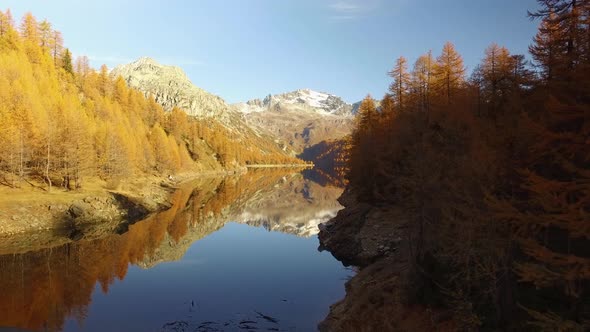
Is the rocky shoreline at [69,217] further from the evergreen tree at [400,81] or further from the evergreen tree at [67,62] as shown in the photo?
the evergreen tree at [67,62]

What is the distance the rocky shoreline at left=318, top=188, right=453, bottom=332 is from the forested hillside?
4861 cm

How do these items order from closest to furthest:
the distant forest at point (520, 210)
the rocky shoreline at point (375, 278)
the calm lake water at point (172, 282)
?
the distant forest at point (520, 210) < the rocky shoreline at point (375, 278) < the calm lake water at point (172, 282)

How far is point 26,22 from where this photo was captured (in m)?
115

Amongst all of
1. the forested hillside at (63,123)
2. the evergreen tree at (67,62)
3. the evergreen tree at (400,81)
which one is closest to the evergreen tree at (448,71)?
the evergreen tree at (400,81)

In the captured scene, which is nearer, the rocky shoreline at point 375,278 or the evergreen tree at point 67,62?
the rocky shoreline at point 375,278

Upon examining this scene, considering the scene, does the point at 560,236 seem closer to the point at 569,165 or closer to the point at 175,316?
the point at 569,165

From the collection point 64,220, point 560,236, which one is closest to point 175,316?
point 560,236

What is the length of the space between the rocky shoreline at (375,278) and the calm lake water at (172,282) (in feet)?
7.07

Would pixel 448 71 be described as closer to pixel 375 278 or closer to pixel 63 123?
pixel 375 278

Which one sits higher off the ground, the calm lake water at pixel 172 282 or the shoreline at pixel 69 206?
the shoreline at pixel 69 206

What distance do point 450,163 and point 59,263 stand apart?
38020 millimetres

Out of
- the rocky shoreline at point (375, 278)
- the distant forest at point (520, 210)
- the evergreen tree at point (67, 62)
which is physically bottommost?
the rocky shoreline at point (375, 278)

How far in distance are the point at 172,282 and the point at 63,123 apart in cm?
4592

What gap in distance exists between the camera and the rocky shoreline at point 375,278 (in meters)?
18.1
